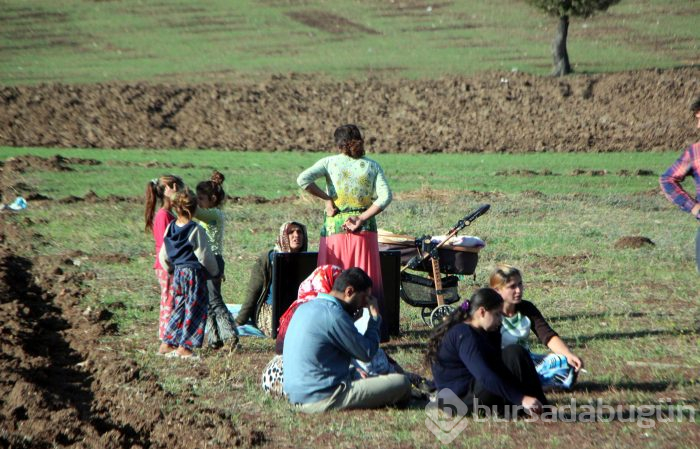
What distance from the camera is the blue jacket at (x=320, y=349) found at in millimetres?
7320

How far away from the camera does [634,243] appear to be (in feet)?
51.4

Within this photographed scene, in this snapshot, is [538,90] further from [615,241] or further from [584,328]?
[584,328]

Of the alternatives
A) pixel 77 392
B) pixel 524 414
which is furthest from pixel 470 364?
pixel 77 392

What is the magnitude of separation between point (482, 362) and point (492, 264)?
721 centimetres

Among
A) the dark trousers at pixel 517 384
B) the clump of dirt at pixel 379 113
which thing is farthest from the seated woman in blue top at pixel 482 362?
the clump of dirt at pixel 379 113

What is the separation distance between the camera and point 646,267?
45.9ft

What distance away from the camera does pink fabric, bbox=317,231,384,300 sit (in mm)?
9445

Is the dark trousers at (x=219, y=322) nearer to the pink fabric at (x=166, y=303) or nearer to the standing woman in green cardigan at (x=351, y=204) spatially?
the pink fabric at (x=166, y=303)

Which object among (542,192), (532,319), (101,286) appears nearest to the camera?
(532,319)

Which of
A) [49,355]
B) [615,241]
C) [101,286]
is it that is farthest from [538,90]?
[49,355]

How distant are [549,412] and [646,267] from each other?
6.98 metres

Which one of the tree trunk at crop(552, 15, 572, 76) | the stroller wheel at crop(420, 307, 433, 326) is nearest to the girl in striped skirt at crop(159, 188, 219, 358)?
the stroller wheel at crop(420, 307, 433, 326)

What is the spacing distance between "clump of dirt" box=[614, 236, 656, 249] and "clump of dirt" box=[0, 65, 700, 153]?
58.5 feet

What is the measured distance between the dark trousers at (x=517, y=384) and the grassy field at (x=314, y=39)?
38.6 metres
